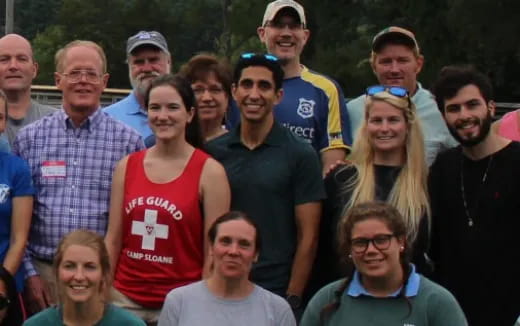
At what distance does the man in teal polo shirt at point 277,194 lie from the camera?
6316mm

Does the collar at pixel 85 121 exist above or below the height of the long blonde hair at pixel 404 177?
above

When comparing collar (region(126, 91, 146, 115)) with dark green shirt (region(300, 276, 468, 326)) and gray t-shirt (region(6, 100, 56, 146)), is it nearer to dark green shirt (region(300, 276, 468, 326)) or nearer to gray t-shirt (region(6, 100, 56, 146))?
gray t-shirt (region(6, 100, 56, 146))

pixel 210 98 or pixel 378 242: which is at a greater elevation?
pixel 210 98

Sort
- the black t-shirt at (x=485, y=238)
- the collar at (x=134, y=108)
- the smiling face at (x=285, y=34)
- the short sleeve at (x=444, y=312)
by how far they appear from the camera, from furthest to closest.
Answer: the collar at (x=134, y=108)
the smiling face at (x=285, y=34)
the black t-shirt at (x=485, y=238)
the short sleeve at (x=444, y=312)

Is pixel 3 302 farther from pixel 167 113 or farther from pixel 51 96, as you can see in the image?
pixel 51 96

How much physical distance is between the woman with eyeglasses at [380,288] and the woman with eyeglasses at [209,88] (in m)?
1.68

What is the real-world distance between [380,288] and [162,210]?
1291 mm

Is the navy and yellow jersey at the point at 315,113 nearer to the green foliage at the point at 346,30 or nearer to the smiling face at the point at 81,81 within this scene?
the smiling face at the point at 81,81

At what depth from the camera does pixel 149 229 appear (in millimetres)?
6129

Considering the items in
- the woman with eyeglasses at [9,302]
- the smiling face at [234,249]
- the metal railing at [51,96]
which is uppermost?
the metal railing at [51,96]

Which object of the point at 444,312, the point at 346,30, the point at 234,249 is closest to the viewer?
the point at 444,312

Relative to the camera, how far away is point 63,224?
651 cm

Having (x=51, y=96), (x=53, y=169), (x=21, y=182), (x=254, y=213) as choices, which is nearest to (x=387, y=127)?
(x=254, y=213)

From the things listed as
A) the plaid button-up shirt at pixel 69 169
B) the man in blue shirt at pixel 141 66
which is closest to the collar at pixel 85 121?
the plaid button-up shirt at pixel 69 169
